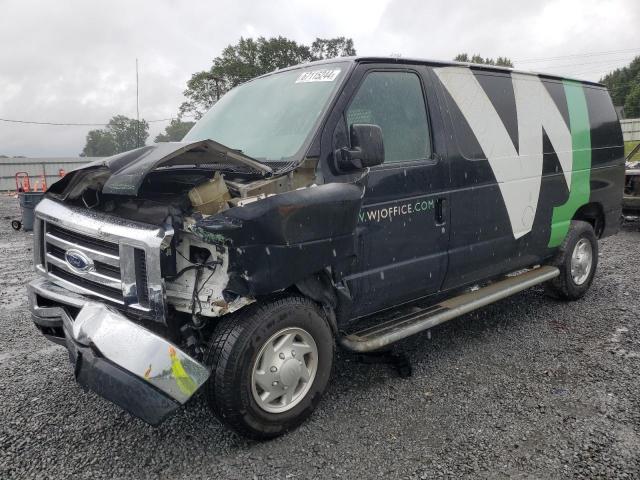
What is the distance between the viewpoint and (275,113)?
3.38 metres

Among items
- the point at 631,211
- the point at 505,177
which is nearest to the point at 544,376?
the point at 505,177

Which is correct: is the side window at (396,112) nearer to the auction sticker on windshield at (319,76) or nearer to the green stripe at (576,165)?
the auction sticker on windshield at (319,76)

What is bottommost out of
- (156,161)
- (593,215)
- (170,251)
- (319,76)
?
(593,215)

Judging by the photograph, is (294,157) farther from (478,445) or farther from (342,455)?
(478,445)

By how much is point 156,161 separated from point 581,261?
4.60 m

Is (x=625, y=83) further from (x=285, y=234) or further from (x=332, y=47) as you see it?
(x=285, y=234)

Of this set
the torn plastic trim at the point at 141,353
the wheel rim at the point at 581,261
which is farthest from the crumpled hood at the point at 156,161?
the wheel rim at the point at 581,261

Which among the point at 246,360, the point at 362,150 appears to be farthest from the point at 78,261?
the point at 362,150

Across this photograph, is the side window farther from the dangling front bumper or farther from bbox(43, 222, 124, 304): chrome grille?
the dangling front bumper

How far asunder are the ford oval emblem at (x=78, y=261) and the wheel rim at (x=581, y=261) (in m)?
4.52

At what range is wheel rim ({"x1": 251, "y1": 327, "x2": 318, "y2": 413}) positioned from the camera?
9.10ft

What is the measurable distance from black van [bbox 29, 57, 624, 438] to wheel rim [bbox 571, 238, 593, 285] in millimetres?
1307

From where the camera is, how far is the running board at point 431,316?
10.4 feet

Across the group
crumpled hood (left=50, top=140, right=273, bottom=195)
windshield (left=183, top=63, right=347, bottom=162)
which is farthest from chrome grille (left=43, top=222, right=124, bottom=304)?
windshield (left=183, top=63, right=347, bottom=162)
